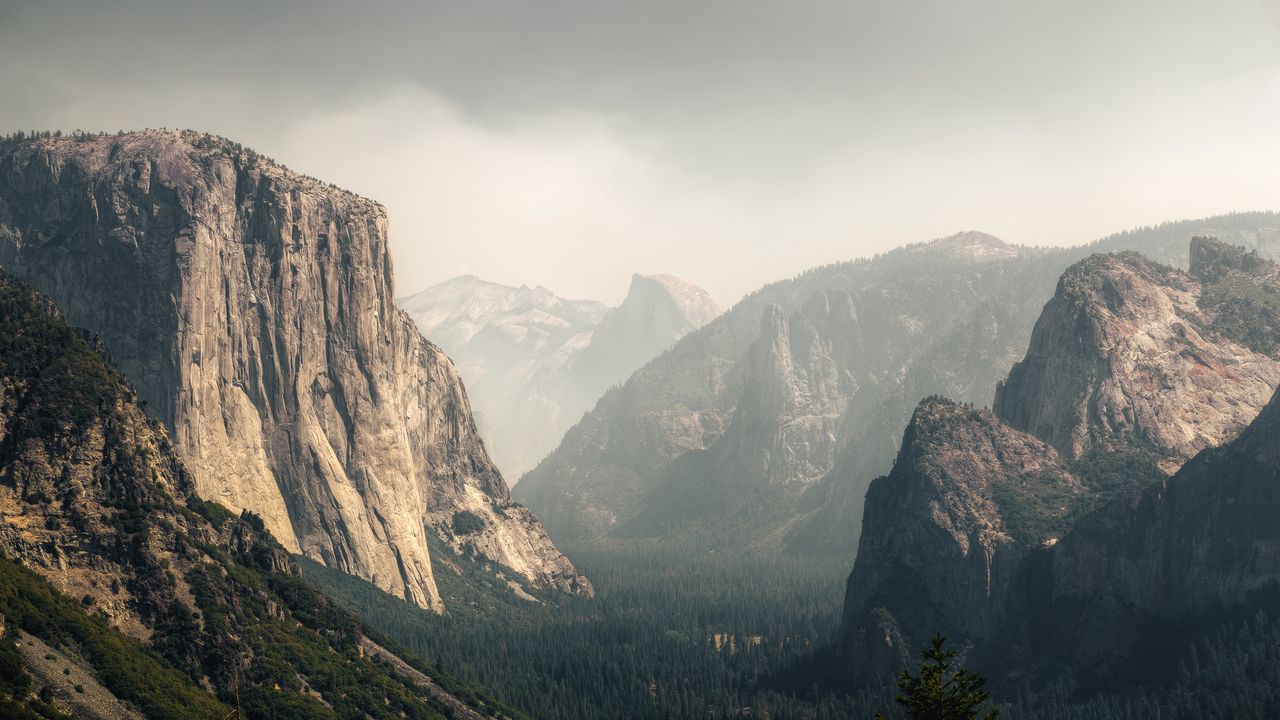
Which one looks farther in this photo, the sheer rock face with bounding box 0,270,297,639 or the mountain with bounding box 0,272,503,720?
the sheer rock face with bounding box 0,270,297,639

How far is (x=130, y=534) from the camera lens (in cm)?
19112

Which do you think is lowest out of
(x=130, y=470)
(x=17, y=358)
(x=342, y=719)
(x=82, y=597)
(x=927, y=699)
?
(x=342, y=719)

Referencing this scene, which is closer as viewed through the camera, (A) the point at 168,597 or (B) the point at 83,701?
(B) the point at 83,701

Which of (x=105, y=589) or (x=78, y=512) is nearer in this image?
(x=105, y=589)

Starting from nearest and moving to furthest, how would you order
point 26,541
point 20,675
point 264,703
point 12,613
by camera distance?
point 20,675 → point 12,613 → point 26,541 → point 264,703

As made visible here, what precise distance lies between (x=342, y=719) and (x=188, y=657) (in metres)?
26.4

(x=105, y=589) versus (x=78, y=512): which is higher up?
(x=78, y=512)

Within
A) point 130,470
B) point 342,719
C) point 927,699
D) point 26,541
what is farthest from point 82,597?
point 927,699

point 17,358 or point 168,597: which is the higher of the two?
point 17,358

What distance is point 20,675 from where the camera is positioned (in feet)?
479

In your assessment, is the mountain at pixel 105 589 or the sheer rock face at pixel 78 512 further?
the sheer rock face at pixel 78 512

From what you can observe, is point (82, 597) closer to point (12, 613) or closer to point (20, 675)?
Result: point (12, 613)

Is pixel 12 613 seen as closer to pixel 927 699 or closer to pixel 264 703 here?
pixel 264 703

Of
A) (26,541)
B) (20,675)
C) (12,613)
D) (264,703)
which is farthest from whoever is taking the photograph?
(264,703)
